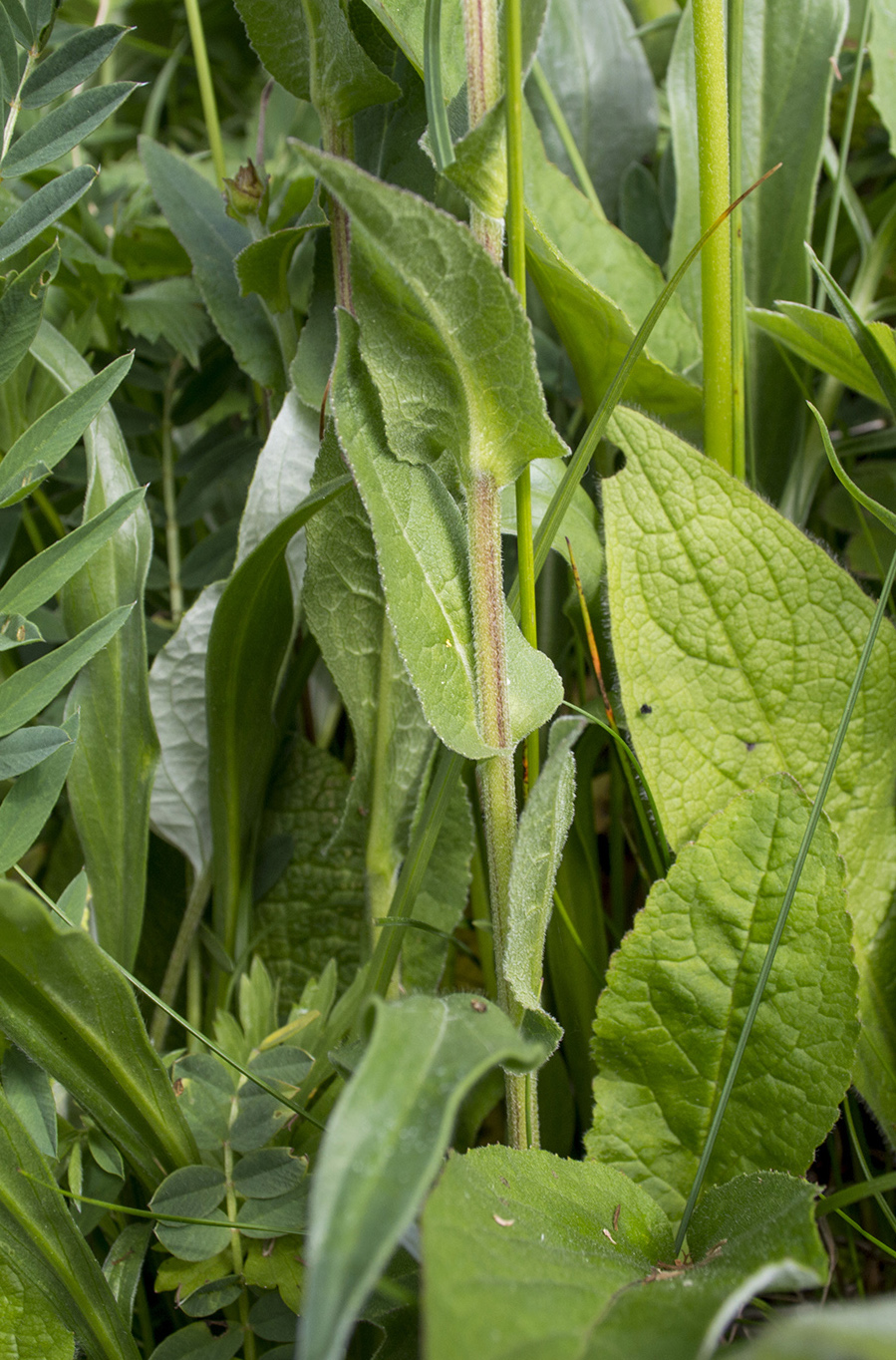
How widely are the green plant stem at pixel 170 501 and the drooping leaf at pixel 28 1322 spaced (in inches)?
15.3

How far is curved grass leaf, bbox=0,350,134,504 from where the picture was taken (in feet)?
1.36

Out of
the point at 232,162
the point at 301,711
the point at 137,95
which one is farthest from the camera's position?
the point at 137,95

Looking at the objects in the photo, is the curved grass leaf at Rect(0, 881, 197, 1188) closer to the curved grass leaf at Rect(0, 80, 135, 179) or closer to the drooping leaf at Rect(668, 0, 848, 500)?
the curved grass leaf at Rect(0, 80, 135, 179)

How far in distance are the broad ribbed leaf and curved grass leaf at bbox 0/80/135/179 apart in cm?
20

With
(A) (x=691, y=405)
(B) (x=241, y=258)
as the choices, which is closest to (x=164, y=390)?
(B) (x=241, y=258)

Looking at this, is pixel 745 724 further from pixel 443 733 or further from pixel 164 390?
pixel 164 390

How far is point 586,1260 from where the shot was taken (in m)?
0.31

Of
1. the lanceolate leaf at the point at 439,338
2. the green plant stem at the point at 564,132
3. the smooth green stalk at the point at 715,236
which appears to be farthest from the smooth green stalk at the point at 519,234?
the green plant stem at the point at 564,132

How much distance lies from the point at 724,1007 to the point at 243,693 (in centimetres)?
29

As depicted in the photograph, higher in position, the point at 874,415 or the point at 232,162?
the point at 232,162

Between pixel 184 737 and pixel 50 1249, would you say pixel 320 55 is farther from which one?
pixel 50 1249

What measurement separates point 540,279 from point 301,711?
320 mm

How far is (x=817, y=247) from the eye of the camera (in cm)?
69

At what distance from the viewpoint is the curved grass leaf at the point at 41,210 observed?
42cm
